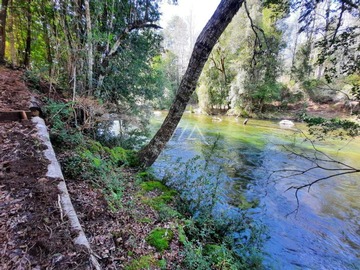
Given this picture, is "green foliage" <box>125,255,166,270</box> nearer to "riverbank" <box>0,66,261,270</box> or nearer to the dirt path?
"riverbank" <box>0,66,261,270</box>

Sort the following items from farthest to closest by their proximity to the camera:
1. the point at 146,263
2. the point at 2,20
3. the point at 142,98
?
the point at 142,98 < the point at 2,20 < the point at 146,263

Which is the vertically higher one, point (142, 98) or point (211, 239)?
point (142, 98)

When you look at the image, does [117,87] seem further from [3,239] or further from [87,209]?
[3,239]

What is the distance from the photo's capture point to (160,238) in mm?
2211

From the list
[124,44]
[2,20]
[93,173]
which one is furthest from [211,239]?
[2,20]

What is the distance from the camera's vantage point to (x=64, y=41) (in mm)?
4098

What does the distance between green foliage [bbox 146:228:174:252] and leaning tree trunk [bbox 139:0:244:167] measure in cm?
217

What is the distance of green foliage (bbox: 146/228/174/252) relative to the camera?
212 centimetres

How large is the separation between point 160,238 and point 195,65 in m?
3.07

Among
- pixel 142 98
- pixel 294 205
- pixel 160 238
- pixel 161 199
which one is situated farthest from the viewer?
pixel 142 98

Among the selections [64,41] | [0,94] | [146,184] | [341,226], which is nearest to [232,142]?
[341,226]

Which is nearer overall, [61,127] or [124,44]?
[61,127]

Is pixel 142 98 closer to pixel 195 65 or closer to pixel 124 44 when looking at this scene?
pixel 124 44

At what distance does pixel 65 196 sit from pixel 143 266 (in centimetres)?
101
